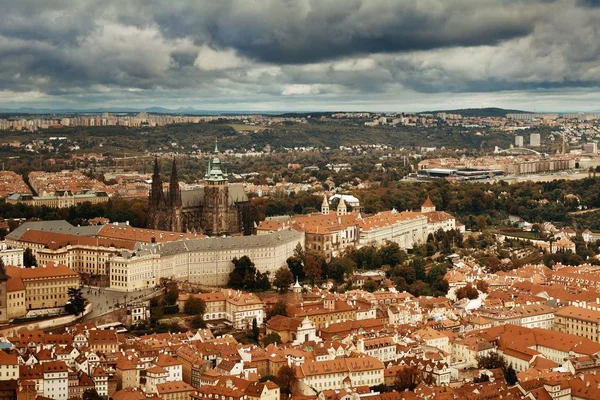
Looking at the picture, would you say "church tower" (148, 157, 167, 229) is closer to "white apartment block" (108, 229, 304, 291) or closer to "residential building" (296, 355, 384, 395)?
"white apartment block" (108, 229, 304, 291)

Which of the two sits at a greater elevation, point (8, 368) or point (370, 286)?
point (8, 368)

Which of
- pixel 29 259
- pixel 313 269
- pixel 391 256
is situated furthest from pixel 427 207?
pixel 29 259

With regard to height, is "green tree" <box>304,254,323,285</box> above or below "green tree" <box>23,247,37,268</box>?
below

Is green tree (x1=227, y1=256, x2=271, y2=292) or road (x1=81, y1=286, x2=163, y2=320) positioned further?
green tree (x1=227, y1=256, x2=271, y2=292)

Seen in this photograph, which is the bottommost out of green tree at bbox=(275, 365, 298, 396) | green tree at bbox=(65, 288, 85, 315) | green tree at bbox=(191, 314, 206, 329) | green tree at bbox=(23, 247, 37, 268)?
green tree at bbox=(275, 365, 298, 396)

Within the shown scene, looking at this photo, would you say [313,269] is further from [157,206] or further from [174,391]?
[174,391]

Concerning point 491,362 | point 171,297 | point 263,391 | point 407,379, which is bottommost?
point 491,362

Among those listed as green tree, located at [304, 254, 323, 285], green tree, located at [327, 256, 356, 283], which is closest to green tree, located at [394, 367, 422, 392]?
green tree, located at [304, 254, 323, 285]
